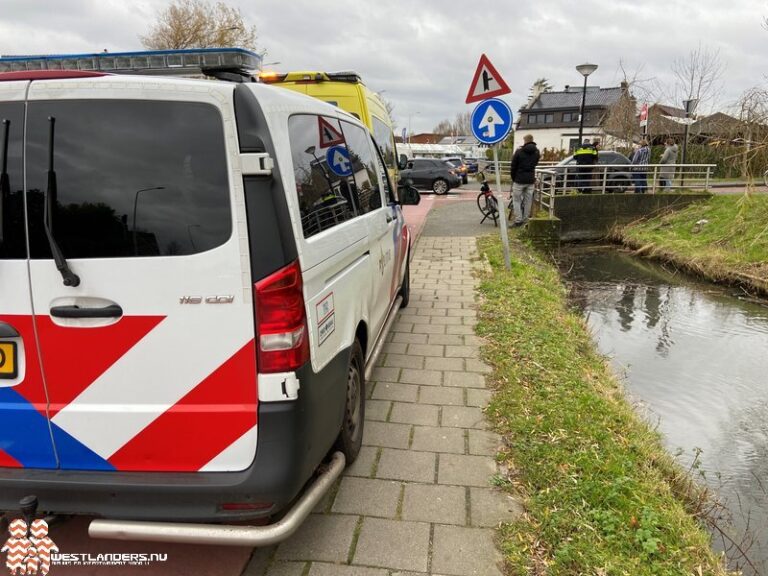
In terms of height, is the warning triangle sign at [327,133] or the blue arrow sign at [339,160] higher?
the warning triangle sign at [327,133]

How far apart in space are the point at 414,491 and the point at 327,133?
2.02 metres

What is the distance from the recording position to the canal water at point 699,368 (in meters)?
3.62

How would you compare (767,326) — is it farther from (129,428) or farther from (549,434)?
(129,428)

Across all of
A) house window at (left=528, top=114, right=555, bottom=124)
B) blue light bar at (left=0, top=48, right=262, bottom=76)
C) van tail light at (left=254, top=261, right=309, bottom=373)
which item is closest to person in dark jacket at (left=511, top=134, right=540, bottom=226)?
blue light bar at (left=0, top=48, right=262, bottom=76)

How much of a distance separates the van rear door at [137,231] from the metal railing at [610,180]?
41.7 ft

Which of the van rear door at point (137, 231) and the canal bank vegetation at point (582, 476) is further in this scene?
the canal bank vegetation at point (582, 476)

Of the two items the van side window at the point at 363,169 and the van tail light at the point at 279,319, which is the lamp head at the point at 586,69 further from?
the van tail light at the point at 279,319

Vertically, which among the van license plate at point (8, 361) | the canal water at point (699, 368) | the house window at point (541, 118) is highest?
the house window at point (541, 118)

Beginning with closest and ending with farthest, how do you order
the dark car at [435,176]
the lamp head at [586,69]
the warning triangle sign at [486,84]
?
1. the warning triangle sign at [486,84]
2. the lamp head at [586,69]
3. the dark car at [435,176]

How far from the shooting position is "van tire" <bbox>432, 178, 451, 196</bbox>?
78.1 feet

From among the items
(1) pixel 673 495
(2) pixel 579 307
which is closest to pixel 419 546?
(1) pixel 673 495

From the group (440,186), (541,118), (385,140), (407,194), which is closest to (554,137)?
(541,118)

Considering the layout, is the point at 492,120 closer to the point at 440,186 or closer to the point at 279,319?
the point at 279,319

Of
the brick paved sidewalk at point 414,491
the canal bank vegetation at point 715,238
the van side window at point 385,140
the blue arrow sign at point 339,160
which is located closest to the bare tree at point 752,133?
the canal bank vegetation at point 715,238
